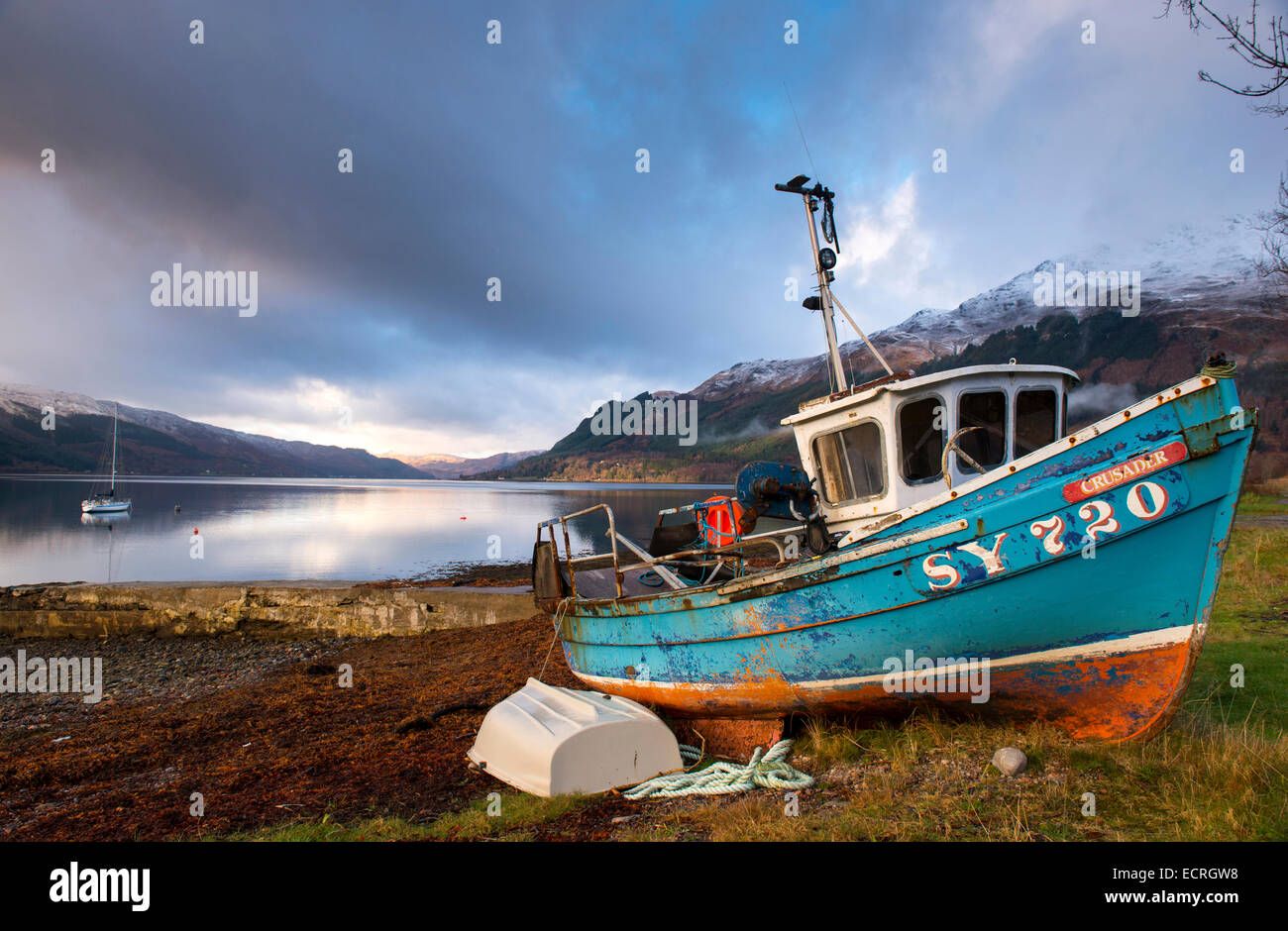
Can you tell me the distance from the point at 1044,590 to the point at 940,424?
1822mm

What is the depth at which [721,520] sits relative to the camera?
708 cm

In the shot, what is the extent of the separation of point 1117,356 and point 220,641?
150 metres

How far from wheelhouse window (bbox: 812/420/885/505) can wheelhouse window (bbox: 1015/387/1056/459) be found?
4.10ft

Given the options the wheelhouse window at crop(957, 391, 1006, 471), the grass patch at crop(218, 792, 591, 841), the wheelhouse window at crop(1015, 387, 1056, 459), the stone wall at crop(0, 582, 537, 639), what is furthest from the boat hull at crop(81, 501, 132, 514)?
the wheelhouse window at crop(1015, 387, 1056, 459)

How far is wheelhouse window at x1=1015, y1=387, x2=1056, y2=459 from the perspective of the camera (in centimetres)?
588

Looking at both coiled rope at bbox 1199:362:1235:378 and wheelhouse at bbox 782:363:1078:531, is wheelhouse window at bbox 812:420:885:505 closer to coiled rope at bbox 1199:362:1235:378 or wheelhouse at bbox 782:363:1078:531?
wheelhouse at bbox 782:363:1078:531

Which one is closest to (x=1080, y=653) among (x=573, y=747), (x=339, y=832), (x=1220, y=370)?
(x=1220, y=370)

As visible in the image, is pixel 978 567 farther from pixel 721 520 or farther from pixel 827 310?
pixel 827 310

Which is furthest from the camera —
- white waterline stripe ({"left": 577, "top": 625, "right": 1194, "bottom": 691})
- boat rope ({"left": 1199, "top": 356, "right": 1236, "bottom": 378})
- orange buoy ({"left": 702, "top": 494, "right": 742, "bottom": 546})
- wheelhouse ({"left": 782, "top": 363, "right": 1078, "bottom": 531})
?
orange buoy ({"left": 702, "top": 494, "right": 742, "bottom": 546})

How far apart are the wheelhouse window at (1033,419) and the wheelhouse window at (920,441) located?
2.58 ft

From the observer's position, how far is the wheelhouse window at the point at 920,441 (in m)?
5.71

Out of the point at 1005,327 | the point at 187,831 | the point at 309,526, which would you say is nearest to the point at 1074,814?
the point at 187,831

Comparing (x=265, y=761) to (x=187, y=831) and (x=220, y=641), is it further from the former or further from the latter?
(x=220, y=641)
